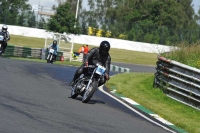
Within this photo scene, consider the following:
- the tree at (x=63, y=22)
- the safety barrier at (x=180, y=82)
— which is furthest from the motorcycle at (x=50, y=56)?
the tree at (x=63, y=22)

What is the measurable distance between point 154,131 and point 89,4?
3594 inches

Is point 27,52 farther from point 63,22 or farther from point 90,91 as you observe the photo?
point 90,91

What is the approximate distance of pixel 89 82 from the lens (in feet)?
46.6

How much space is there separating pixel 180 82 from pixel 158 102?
32.3 inches

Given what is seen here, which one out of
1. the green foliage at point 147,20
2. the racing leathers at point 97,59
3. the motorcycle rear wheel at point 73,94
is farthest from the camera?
the green foliage at point 147,20

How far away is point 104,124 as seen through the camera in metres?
11.1

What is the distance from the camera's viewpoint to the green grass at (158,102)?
1351cm

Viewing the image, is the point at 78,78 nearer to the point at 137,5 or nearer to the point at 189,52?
the point at 189,52

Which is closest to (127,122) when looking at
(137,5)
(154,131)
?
(154,131)

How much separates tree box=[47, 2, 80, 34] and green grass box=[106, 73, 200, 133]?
29.0 metres

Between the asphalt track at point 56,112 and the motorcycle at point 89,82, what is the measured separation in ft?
0.75

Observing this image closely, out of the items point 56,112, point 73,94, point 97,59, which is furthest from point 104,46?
point 56,112

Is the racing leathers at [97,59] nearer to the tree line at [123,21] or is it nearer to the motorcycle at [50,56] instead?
the tree line at [123,21]

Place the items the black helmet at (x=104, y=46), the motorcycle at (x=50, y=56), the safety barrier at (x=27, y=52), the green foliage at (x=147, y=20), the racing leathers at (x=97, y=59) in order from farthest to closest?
1. the green foliage at (x=147, y=20)
2. the safety barrier at (x=27, y=52)
3. the motorcycle at (x=50, y=56)
4. the racing leathers at (x=97, y=59)
5. the black helmet at (x=104, y=46)
